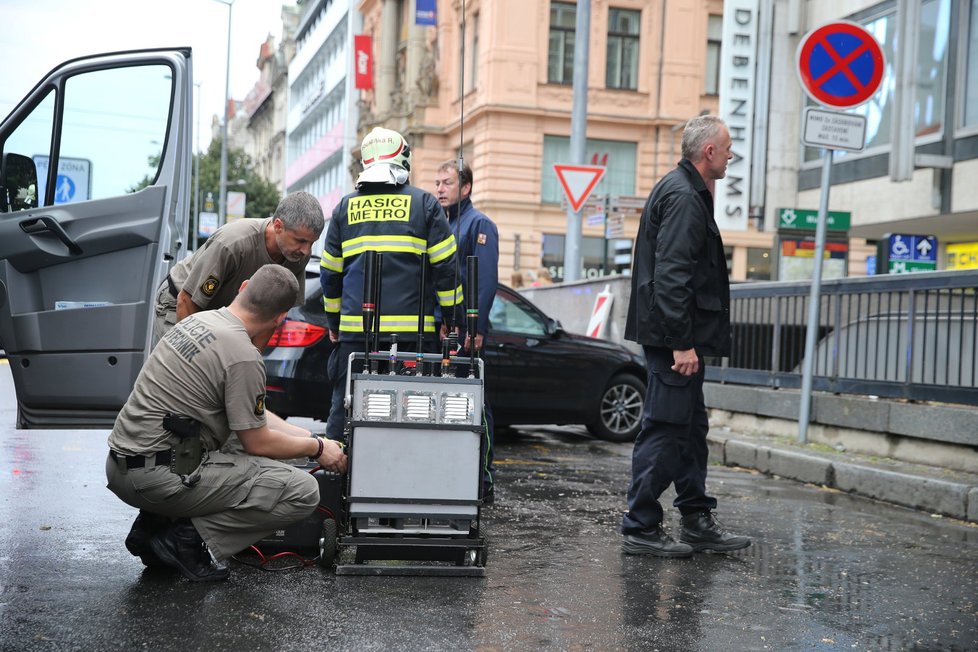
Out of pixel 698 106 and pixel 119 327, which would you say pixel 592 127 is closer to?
pixel 698 106

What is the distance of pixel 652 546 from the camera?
5613 mm

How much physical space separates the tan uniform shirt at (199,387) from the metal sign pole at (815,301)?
18.9 ft

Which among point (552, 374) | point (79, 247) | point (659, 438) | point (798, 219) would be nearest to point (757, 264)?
point (798, 219)

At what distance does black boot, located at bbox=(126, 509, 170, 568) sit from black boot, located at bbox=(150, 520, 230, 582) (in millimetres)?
32

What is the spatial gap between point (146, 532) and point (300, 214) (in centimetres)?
168

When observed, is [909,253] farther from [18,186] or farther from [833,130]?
[18,186]

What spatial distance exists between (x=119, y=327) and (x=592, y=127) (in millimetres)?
31927

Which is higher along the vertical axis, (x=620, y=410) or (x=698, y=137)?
(x=698, y=137)

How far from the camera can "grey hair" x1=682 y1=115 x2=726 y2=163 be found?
587 centimetres

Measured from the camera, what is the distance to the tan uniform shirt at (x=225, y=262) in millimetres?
5637

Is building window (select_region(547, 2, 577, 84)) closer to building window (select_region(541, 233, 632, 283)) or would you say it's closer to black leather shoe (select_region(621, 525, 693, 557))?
building window (select_region(541, 233, 632, 283))

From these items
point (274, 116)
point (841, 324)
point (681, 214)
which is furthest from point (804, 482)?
point (274, 116)

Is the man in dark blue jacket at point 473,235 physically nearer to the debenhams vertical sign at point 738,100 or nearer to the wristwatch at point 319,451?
the wristwatch at point 319,451

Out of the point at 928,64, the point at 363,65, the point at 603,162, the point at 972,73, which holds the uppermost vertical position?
the point at 363,65
